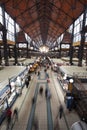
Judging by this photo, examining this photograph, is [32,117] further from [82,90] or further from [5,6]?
[5,6]

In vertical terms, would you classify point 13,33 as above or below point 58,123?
above

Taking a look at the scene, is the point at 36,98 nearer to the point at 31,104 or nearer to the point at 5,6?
the point at 31,104

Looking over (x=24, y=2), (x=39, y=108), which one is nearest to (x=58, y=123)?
(x=39, y=108)

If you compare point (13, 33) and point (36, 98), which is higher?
point (13, 33)

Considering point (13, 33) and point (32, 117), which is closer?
point (32, 117)

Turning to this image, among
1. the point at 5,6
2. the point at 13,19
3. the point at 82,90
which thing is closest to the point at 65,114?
the point at 82,90

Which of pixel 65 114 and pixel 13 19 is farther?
pixel 13 19

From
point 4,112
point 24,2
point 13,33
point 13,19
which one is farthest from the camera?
point 13,33

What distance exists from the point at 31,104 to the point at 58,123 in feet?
17.6

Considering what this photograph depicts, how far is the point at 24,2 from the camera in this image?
3017 cm

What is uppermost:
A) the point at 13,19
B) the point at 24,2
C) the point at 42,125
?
the point at 24,2

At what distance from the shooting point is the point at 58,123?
43.9 feet

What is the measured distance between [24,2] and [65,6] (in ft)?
27.5

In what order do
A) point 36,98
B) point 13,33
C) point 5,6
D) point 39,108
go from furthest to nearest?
1. point 13,33
2. point 5,6
3. point 36,98
4. point 39,108
